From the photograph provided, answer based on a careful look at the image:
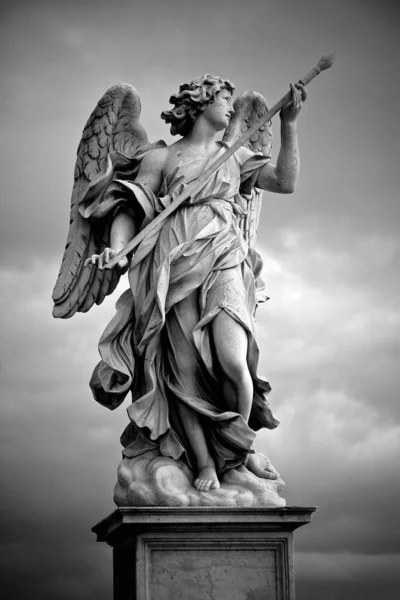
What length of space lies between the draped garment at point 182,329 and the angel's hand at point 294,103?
0.68 metres

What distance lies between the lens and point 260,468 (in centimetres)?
1139

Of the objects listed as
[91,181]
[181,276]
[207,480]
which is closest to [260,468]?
[207,480]

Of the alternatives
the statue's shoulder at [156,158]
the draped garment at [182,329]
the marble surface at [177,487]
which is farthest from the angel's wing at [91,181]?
the marble surface at [177,487]

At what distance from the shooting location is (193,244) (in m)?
11.3

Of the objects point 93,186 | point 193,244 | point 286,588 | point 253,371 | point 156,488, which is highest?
point 93,186

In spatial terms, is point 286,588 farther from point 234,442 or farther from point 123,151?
point 123,151

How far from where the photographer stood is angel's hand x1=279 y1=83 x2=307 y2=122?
11.5 m

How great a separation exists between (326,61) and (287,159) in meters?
0.90

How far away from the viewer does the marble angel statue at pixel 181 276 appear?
1113 centimetres

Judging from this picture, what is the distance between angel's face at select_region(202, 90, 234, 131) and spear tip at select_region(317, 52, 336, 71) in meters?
0.89

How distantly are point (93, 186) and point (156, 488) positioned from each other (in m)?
2.73

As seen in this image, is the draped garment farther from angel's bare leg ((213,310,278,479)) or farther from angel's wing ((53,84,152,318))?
angel's wing ((53,84,152,318))

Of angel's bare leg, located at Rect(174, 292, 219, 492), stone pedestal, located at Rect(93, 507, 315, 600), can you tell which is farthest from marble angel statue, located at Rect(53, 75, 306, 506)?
stone pedestal, located at Rect(93, 507, 315, 600)

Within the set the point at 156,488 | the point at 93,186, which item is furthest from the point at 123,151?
the point at 156,488
